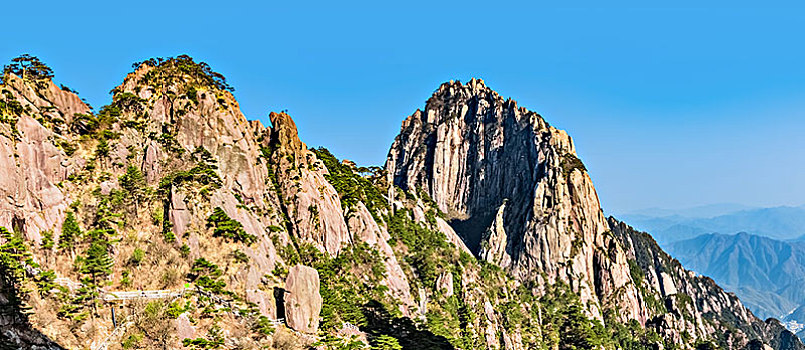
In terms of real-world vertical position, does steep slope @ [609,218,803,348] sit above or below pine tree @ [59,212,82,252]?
below

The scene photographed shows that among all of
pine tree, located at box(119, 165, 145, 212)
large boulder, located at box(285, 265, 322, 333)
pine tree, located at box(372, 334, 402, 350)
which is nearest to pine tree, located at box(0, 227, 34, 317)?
pine tree, located at box(119, 165, 145, 212)

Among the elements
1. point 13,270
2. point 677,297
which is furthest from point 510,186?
point 13,270

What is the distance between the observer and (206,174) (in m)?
58.2

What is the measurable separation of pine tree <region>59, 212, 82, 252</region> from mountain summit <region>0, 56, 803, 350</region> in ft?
0.41

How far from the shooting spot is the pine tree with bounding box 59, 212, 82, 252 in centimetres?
4619

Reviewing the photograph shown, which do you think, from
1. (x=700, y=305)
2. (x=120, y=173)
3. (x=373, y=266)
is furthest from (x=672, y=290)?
(x=120, y=173)

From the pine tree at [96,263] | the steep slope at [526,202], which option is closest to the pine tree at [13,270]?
the pine tree at [96,263]

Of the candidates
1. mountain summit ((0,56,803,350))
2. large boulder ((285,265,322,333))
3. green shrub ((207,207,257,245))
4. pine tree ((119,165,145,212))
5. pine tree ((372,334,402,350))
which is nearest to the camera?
mountain summit ((0,56,803,350))

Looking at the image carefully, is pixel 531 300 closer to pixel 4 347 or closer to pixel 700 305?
pixel 4 347

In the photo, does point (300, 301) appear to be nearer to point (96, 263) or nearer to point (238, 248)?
point (238, 248)

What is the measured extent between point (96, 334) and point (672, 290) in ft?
541

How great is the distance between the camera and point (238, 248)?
53.2 metres

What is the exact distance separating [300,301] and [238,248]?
8609 mm

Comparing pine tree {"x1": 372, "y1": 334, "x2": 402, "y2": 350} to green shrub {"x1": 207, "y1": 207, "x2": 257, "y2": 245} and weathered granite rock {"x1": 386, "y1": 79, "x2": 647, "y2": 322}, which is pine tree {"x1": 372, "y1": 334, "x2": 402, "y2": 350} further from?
weathered granite rock {"x1": 386, "y1": 79, "x2": 647, "y2": 322}
